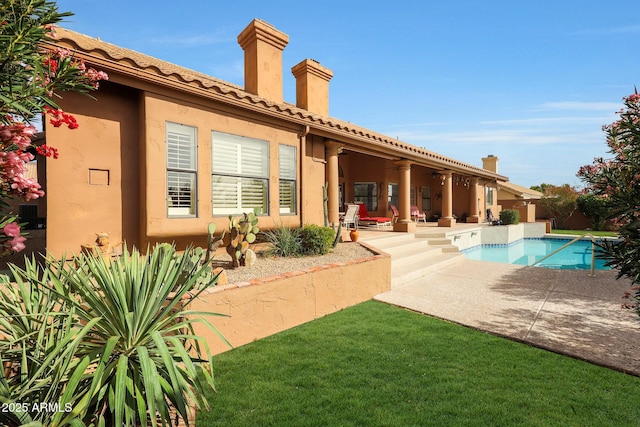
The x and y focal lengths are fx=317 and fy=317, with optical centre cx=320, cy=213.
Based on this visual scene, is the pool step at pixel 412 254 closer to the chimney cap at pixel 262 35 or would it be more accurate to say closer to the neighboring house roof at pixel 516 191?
the chimney cap at pixel 262 35

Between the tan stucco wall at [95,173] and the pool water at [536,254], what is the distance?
551 inches

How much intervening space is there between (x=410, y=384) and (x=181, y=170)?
17.8ft

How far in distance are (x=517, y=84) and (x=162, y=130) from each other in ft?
45.9

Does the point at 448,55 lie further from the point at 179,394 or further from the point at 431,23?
the point at 179,394

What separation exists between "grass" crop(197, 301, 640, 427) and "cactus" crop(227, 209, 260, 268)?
198 centimetres

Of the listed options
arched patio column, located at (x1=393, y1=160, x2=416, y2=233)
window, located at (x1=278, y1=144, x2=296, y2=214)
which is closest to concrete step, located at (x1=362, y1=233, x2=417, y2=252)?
arched patio column, located at (x1=393, y1=160, x2=416, y2=233)

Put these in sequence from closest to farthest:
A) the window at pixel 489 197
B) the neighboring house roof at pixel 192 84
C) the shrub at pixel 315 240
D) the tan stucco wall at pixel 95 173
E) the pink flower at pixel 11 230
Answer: the pink flower at pixel 11 230 → the neighboring house roof at pixel 192 84 → the tan stucco wall at pixel 95 173 → the shrub at pixel 315 240 → the window at pixel 489 197

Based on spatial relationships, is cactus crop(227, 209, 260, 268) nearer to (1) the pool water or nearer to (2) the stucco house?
(2) the stucco house

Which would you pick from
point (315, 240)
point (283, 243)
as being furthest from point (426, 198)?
point (283, 243)

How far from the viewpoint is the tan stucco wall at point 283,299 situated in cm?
448

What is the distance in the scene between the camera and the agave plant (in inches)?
82.4

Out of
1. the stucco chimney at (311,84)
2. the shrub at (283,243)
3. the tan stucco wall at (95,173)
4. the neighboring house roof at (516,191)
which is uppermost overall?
the stucco chimney at (311,84)

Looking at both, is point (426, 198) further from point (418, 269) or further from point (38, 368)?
point (38, 368)

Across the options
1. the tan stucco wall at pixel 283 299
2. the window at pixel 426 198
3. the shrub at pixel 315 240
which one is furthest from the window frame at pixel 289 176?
the window at pixel 426 198
